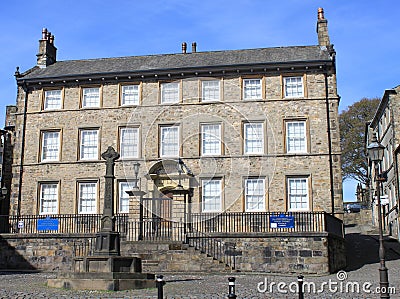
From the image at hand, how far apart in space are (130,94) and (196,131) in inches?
169

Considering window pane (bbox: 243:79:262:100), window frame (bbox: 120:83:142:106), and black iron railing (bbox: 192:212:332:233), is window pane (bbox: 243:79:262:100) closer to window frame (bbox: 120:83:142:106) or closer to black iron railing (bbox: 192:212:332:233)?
window frame (bbox: 120:83:142:106)

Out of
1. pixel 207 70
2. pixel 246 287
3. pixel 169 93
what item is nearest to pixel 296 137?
pixel 207 70

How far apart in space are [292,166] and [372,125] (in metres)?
18.6

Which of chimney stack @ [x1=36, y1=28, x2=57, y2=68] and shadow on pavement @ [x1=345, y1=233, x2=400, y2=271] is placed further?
chimney stack @ [x1=36, y1=28, x2=57, y2=68]

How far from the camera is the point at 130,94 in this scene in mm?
27984

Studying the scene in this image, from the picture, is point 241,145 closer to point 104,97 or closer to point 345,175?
point 104,97

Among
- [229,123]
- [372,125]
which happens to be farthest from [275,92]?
[372,125]

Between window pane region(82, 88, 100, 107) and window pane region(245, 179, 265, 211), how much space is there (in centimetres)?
946

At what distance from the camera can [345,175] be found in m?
49.5

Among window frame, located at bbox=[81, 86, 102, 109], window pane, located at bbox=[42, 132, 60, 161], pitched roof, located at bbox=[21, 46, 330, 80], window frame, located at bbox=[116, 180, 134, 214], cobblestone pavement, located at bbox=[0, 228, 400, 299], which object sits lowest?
cobblestone pavement, located at bbox=[0, 228, 400, 299]

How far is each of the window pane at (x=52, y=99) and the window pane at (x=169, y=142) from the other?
6321mm

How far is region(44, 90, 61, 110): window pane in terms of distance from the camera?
28703 millimetres

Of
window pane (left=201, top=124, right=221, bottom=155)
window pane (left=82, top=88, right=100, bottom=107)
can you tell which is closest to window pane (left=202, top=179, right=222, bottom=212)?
window pane (left=201, top=124, right=221, bottom=155)

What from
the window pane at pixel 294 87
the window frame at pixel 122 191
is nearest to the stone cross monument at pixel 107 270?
the window frame at pixel 122 191
